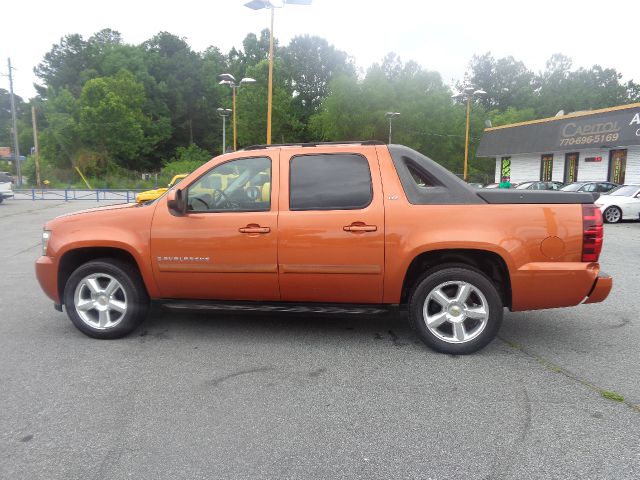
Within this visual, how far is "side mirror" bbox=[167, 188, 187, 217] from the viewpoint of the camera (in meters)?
4.53

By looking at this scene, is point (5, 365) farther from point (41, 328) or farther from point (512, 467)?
point (512, 467)

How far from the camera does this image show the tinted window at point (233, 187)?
4570mm

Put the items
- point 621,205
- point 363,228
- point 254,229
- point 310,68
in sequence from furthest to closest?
point 310,68 < point 621,205 < point 254,229 < point 363,228

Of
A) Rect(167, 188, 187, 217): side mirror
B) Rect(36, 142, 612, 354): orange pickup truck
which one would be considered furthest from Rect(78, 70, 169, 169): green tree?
Rect(167, 188, 187, 217): side mirror

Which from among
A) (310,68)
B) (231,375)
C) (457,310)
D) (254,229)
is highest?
(310,68)

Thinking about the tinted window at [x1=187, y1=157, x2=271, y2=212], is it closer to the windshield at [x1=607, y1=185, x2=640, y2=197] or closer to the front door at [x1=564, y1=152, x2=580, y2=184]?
the windshield at [x1=607, y1=185, x2=640, y2=197]

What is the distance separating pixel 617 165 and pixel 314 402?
2857 cm

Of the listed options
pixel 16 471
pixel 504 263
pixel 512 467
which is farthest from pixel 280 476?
pixel 504 263

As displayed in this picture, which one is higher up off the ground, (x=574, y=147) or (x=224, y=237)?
(x=574, y=147)

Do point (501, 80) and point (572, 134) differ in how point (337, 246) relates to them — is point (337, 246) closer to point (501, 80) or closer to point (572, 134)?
point (572, 134)

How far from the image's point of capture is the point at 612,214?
17656mm

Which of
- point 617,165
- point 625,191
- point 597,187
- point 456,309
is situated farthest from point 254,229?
point 617,165

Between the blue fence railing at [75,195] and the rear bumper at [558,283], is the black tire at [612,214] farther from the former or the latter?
the blue fence railing at [75,195]

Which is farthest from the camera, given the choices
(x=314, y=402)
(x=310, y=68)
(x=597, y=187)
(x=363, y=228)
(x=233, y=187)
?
(x=310, y=68)
